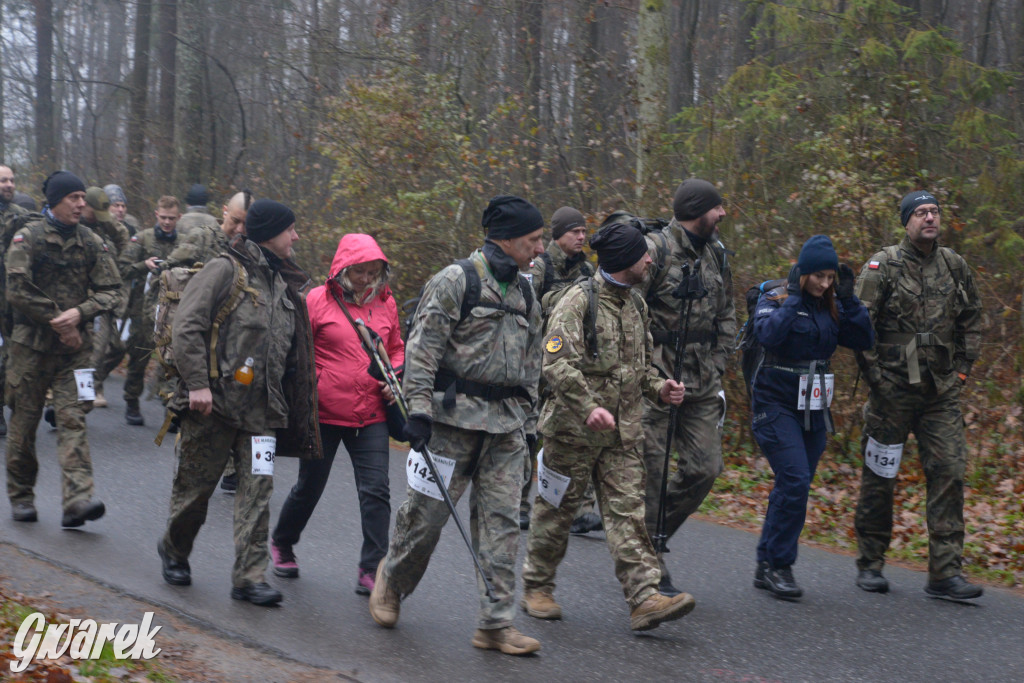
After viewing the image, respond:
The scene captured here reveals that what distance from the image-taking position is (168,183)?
2048 centimetres

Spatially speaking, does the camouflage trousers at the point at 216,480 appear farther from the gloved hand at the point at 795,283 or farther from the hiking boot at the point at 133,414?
the hiking boot at the point at 133,414

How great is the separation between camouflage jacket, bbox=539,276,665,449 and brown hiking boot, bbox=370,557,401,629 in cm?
114

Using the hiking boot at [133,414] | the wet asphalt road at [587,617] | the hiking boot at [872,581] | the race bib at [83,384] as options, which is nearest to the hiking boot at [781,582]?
the wet asphalt road at [587,617]

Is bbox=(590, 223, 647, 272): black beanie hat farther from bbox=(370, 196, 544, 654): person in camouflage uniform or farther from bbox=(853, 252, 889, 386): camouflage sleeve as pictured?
bbox=(853, 252, 889, 386): camouflage sleeve

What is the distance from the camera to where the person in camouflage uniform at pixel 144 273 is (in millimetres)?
10867

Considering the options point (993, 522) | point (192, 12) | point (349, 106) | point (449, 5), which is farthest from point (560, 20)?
point (993, 522)

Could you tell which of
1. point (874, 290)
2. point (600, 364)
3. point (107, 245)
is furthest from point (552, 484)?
point (107, 245)

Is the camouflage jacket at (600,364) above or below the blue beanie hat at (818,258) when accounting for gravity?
below

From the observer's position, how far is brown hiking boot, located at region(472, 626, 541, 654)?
205 inches

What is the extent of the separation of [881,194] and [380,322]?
652 centimetres

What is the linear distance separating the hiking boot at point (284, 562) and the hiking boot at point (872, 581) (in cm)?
346

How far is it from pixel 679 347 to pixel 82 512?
4.10 meters

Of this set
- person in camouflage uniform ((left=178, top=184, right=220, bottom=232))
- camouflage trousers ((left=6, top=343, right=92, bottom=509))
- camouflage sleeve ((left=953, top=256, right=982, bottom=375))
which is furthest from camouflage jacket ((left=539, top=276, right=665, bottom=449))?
person in camouflage uniform ((left=178, top=184, right=220, bottom=232))

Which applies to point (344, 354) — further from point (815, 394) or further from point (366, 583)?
point (815, 394)
